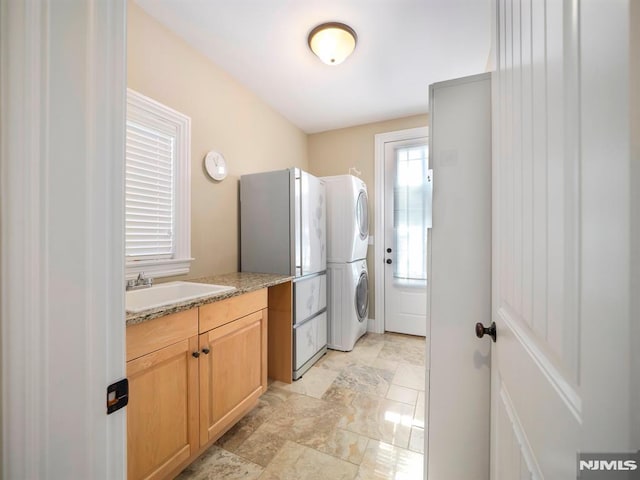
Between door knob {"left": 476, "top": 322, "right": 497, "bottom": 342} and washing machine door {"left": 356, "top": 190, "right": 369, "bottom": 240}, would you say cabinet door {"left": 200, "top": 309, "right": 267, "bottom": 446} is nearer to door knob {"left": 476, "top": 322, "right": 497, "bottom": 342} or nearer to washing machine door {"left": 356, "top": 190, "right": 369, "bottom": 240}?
door knob {"left": 476, "top": 322, "right": 497, "bottom": 342}

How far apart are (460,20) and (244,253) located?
2.39 m

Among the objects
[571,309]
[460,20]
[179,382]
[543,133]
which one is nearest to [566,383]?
[571,309]

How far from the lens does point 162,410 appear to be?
122cm

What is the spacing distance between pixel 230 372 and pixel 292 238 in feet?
3.51

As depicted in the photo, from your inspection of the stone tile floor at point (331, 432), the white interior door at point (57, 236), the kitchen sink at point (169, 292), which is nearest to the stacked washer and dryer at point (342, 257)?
the stone tile floor at point (331, 432)

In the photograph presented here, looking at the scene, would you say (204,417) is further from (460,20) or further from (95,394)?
(460,20)

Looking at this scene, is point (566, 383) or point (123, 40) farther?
point (123, 40)

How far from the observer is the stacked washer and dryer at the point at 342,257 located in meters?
2.81

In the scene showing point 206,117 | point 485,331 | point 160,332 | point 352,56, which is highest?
point 352,56

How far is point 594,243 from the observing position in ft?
1.10

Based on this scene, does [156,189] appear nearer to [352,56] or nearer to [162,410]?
[162,410]

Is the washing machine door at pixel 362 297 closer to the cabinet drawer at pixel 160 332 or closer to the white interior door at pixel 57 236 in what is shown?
the cabinet drawer at pixel 160 332

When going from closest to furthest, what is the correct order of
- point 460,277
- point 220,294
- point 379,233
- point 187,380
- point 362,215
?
point 460,277 < point 187,380 < point 220,294 < point 362,215 < point 379,233

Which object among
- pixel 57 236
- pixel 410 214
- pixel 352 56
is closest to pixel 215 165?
pixel 352 56
